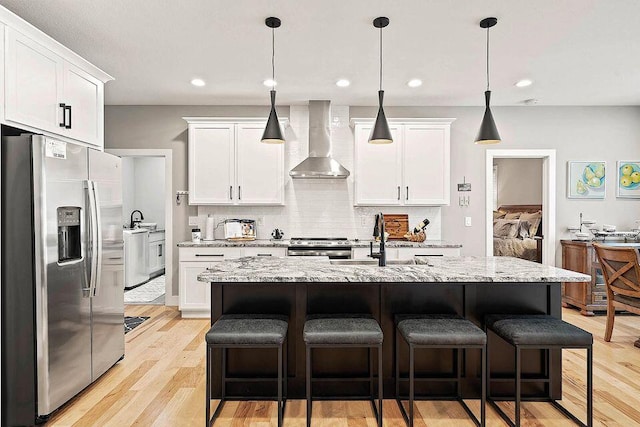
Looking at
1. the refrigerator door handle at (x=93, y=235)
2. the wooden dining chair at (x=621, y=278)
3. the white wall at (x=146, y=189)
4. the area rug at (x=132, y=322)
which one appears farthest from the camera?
the white wall at (x=146, y=189)

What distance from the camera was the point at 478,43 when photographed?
3.42 m

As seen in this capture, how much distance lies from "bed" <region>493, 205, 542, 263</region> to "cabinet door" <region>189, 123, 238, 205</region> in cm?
462

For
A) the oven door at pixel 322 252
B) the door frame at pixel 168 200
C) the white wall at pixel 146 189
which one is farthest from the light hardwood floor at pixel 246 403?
the white wall at pixel 146 189

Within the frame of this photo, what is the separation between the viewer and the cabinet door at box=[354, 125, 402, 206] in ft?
16.4

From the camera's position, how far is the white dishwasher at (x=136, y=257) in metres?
6.33

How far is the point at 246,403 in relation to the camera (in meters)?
2.64

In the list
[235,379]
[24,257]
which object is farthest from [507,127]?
[24,257]

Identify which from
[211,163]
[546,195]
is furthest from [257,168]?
[546,195]

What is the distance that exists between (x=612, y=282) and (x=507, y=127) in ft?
7.77

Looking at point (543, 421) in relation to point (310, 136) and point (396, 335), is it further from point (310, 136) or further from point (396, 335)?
point (310, 136)

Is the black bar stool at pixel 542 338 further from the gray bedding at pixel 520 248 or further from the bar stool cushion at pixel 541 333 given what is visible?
the gray bedding at pixel 520 248

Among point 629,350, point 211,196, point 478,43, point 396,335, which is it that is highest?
point 478,43

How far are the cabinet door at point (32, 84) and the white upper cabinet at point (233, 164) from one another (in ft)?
6.92

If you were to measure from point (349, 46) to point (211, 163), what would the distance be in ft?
7.50
